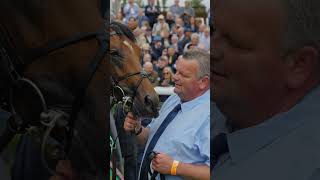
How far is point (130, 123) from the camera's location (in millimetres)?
1375

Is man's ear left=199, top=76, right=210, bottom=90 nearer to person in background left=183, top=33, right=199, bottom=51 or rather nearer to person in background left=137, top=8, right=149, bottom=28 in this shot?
person in background left=183, top=33, right=199, bottom=51

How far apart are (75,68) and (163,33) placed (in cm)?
27

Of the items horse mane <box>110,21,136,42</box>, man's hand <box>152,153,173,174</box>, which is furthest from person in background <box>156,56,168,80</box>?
man's hand <box>152,153,173,174</box>

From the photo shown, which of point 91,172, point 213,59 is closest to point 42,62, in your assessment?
point 91,172

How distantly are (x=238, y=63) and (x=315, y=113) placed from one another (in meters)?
0.24

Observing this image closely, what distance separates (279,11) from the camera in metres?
1.23

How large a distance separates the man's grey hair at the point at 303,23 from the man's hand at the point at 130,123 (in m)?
0.47

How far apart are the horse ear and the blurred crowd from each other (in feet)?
1.05

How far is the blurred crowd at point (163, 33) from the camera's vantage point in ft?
4.26

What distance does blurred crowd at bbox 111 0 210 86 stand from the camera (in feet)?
4.26

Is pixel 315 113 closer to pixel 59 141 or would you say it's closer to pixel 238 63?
pixel 238 63

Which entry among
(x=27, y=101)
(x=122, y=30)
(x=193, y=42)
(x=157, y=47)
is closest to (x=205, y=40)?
(x=193, y=42)

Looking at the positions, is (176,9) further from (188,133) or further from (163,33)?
(188,133)

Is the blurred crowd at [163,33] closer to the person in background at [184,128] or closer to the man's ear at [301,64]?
the person in background at [184,128]
